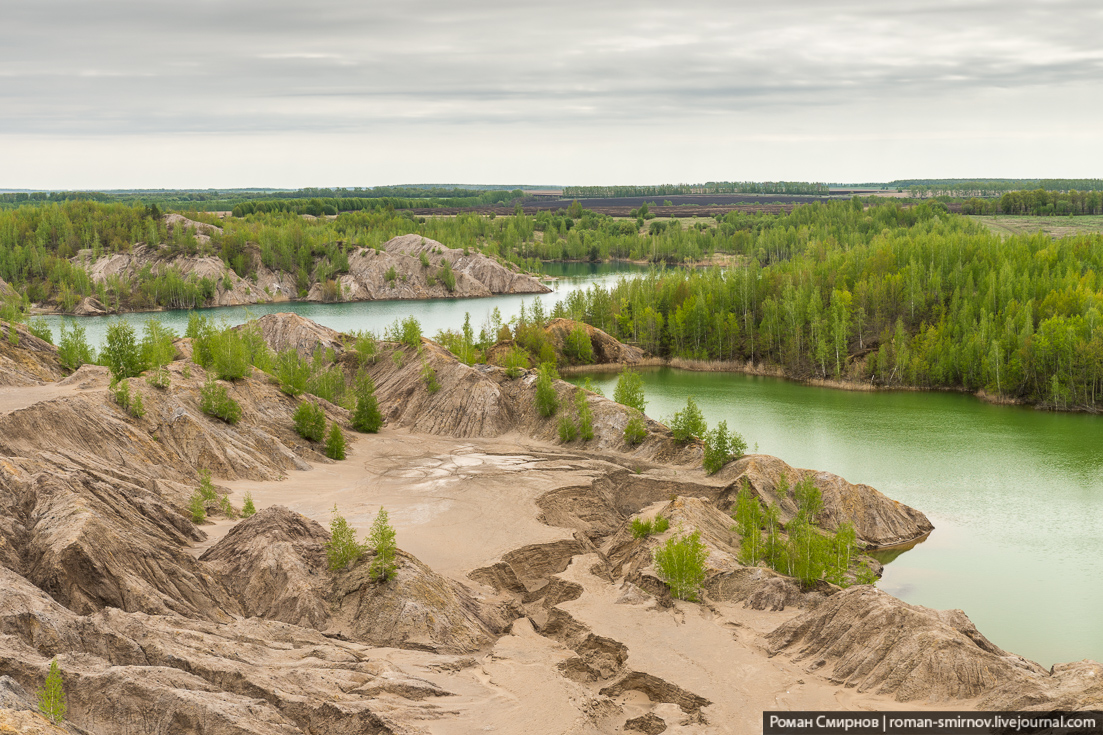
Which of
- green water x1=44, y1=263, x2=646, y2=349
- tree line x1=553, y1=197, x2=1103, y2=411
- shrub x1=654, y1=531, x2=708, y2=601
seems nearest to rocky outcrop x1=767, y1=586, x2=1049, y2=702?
shrub x1=654, y1=531, x2=708, y2=601

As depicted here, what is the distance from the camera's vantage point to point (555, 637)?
1358 inches

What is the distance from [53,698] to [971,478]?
2187 inches

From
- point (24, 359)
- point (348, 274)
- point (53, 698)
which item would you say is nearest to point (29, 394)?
point (24, 359)

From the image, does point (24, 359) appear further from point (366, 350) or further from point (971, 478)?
point (971, 478)

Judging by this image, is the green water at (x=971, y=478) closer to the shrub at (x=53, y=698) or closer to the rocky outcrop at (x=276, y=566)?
Result: the rocky outcrop at (x=276, y=566)

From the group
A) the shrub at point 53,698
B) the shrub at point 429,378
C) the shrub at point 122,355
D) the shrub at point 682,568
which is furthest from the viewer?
the shrub at point 429,378

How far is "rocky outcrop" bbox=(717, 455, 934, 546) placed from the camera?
4900cm

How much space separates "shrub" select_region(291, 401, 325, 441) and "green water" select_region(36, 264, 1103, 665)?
1262 inches

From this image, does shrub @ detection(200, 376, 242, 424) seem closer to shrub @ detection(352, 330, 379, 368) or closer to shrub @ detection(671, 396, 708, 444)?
shrub @ detection(352, 330, 379, 368)

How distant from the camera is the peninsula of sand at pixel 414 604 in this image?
80.7ft

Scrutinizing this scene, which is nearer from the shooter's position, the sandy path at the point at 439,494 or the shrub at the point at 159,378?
the sandy path at the point at 439,494

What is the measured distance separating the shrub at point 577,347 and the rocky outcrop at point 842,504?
181 feet

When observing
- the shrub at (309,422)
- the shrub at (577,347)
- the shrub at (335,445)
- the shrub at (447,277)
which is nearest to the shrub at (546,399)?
the shrub at (335,445)

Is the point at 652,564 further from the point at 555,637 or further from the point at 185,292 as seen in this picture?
the point at 185,292
